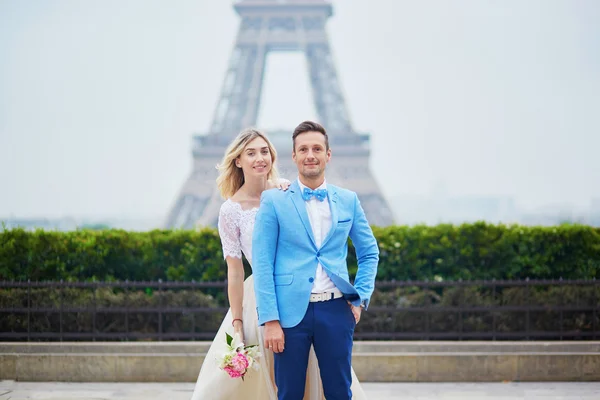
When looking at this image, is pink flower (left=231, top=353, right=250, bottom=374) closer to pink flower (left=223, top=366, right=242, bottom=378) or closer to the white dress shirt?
pink flower (left=223, top=366, right=242, bottom=378)

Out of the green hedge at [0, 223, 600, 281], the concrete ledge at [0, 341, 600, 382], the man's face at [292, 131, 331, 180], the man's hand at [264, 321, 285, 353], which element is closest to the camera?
the man's hand at [264, 321, 285, 353]

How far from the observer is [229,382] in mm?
3564

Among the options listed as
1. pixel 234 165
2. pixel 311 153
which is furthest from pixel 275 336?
pixel 234 165

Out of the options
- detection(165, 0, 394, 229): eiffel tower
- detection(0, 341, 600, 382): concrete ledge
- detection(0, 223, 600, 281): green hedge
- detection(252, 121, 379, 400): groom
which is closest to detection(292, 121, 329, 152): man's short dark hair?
detection(252, 121, 379, 400): groom

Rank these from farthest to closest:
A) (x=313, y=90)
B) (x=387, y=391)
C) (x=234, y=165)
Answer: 1. (x=313, y=90)
2. (x=387, y=391)
3. (x=234, y=165)

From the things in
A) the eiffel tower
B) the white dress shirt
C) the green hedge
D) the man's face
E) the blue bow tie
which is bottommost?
the white dress shirt

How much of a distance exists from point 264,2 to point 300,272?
1277 inches

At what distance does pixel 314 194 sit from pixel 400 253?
13.5 ft

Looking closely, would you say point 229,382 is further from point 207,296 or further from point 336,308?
point 207,296

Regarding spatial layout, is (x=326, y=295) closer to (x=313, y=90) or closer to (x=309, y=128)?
(x=309, y=128)

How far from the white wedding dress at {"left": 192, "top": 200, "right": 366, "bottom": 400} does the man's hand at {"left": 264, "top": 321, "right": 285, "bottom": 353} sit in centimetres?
40

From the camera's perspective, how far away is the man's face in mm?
3121

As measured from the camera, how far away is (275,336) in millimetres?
3002

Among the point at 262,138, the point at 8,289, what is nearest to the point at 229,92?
the point at 8,289
